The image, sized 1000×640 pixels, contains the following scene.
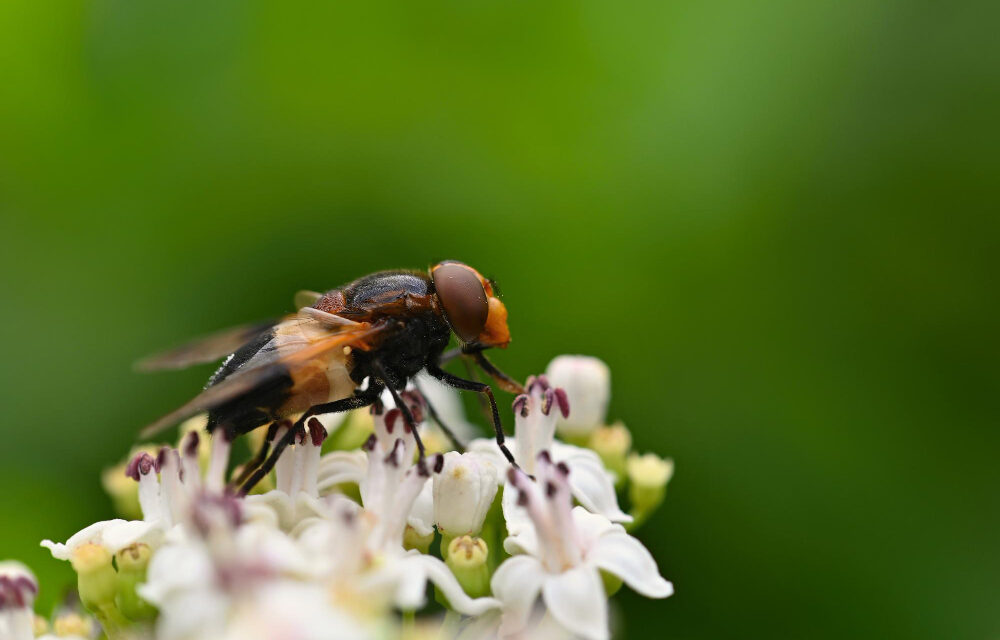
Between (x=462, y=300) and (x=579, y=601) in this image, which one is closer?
(x=579, y=601)

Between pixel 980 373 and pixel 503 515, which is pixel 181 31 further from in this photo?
pixel 980 373

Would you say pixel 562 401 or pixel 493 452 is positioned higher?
pixel 562 401

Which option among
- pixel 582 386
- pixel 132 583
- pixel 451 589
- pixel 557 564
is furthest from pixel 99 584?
pixel 582 386

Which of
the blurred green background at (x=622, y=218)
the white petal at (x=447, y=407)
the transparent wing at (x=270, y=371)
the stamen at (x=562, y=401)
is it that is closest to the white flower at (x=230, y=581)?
the transparent wing at (x=270, y=371)

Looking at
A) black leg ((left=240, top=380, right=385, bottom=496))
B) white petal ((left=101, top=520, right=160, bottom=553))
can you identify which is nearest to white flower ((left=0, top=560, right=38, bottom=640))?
white petal ((left=101, top=520, right=160, bottom=553))

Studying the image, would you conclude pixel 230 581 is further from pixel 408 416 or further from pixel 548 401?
pixel 548 401

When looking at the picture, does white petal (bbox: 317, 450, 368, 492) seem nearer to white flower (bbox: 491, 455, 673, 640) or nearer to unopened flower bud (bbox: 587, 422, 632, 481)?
white flower (bbox: 491, 455, 673, 640)
